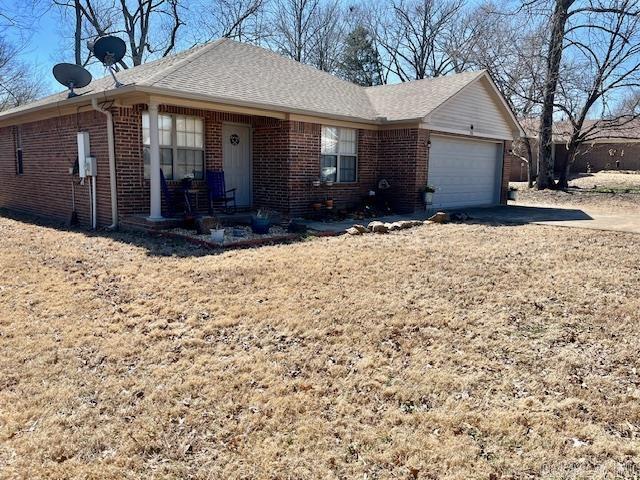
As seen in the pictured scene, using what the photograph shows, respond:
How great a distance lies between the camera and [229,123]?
457 inches

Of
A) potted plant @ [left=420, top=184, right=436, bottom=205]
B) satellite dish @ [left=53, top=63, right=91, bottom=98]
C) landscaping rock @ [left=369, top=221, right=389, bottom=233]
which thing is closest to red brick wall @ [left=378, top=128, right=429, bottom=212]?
potted plant @ [left=420, top=184, right=436, bottom=205]

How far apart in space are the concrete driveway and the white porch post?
7.15m

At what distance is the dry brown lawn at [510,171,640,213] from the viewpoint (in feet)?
52.9

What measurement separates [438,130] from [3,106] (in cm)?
2952

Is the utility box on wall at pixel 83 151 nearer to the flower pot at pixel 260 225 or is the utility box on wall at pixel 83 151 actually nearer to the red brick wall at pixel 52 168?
the red brick wall at pixel 52 168

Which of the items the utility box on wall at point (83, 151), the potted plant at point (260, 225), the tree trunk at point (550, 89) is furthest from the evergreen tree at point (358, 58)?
the potted plant at point (260, 225)

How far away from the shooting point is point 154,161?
9.02 m

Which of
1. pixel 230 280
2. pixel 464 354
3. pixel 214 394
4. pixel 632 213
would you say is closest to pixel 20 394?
pixel 214 394

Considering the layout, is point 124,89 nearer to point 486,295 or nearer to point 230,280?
point 230,280

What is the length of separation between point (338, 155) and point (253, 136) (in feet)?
7.13

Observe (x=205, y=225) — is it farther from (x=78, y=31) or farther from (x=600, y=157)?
(x=600, y=157)

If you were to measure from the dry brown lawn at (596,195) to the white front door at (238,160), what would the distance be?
10236 mm

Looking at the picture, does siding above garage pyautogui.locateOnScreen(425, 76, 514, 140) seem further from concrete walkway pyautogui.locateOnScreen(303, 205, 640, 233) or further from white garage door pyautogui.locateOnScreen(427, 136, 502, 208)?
concrete walkway pyautogui.locateOnScreen(303, 205, 640, 233)

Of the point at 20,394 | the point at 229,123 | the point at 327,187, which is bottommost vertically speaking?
the point at 20,394
